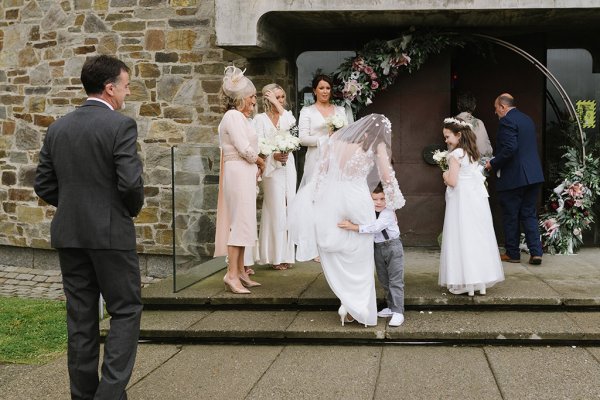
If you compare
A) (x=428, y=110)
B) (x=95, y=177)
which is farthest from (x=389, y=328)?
(x=428, y=110)

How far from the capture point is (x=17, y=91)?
10797 mm

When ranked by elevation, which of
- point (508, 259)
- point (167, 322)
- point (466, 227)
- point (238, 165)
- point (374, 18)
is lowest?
point (167, 322)

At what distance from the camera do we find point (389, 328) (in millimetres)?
6113

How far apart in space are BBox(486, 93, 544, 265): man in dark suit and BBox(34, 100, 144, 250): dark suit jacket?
544 centimetres

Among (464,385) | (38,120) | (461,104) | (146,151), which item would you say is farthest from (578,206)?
(38,120)

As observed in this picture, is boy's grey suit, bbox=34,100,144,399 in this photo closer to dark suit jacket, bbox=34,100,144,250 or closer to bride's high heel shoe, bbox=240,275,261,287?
dark suit jacket, bbox=34,100,144,250

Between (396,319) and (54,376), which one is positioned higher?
(396,319)

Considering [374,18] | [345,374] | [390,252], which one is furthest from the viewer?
[374,18]

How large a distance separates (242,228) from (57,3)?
18.1 ft

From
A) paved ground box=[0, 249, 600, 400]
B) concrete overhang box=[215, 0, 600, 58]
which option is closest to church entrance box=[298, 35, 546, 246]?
concrete overhang box=[215, 0, 600, 58]

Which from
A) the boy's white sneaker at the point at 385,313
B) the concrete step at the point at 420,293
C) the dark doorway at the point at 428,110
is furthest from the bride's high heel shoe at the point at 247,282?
the dark doorway at the point at 428,110

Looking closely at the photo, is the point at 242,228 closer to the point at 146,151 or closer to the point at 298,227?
the point at 298,227

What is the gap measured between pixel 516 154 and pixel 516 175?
258 millimetres

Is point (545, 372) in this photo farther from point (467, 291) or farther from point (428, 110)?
point (428, 110)
